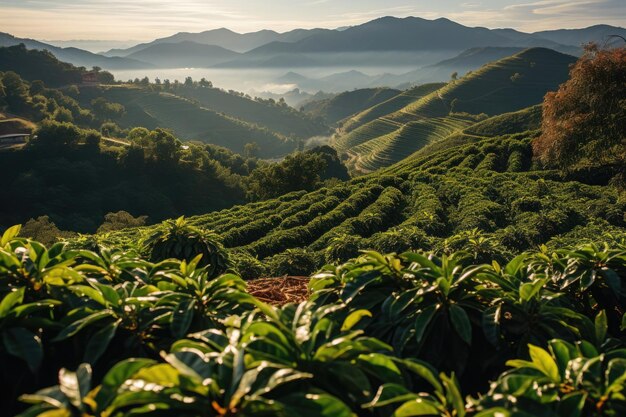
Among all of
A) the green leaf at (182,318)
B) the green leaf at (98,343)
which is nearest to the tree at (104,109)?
the green leaf at (182,318)

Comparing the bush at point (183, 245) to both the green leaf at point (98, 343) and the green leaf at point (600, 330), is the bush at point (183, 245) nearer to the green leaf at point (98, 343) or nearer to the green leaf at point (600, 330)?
the green leaf at point (98, 343)

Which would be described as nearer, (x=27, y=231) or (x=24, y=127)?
(x=27, y=231)

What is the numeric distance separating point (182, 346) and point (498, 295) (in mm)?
2592

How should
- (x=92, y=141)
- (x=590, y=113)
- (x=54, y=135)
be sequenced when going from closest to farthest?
(x=590, y=113)
(x=54, y=135)
(x=92, y=141)

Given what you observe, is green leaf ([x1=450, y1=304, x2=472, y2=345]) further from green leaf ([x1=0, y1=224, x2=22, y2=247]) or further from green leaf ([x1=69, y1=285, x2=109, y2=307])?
green leaf ([x1=0, y1=224, x2=22, y2=247])

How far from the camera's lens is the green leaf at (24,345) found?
9.11 ft

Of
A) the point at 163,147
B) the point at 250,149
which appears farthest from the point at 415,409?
the point at 250,149

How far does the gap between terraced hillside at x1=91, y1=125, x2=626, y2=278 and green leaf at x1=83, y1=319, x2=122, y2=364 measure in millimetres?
8250

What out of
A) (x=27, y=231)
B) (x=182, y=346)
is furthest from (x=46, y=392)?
(x=27, y=231)

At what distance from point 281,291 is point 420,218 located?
1669 centimetres

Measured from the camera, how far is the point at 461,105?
541 ft

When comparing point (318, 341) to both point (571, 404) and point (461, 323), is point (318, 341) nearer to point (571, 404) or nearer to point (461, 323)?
point (461, 323)

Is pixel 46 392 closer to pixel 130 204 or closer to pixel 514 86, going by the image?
pixel 130 204

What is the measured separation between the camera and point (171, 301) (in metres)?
3.51
